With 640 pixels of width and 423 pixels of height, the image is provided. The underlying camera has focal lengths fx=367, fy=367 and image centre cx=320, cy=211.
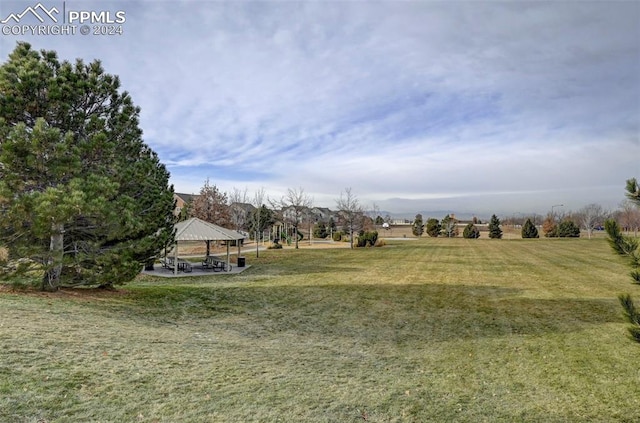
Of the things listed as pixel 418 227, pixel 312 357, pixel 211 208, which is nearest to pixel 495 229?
pixel 418 227

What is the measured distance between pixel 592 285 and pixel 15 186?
20.1 meters

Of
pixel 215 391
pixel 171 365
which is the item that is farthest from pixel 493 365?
pixel 171 365

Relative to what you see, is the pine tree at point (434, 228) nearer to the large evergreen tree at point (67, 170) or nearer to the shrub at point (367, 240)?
the shrub at point (367, 240)

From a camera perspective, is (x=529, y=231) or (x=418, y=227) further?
(x=418, y=227)

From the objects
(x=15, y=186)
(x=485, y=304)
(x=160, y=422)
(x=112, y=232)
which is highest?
(x=15, y=186)

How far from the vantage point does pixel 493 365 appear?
6.60 meters

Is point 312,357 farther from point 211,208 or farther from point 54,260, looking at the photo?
point 211,208

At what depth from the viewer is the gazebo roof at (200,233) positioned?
18.1m

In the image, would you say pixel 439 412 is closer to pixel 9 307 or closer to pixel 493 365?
pixel 493 365

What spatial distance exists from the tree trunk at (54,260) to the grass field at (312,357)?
504 millimetres

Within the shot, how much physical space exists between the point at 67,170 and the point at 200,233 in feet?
33.7

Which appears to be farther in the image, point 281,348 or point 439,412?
point 281,348

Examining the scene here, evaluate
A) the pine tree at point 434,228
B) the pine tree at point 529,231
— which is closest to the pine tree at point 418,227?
the pine tree at point 434,228

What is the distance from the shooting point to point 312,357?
21.3 feet
